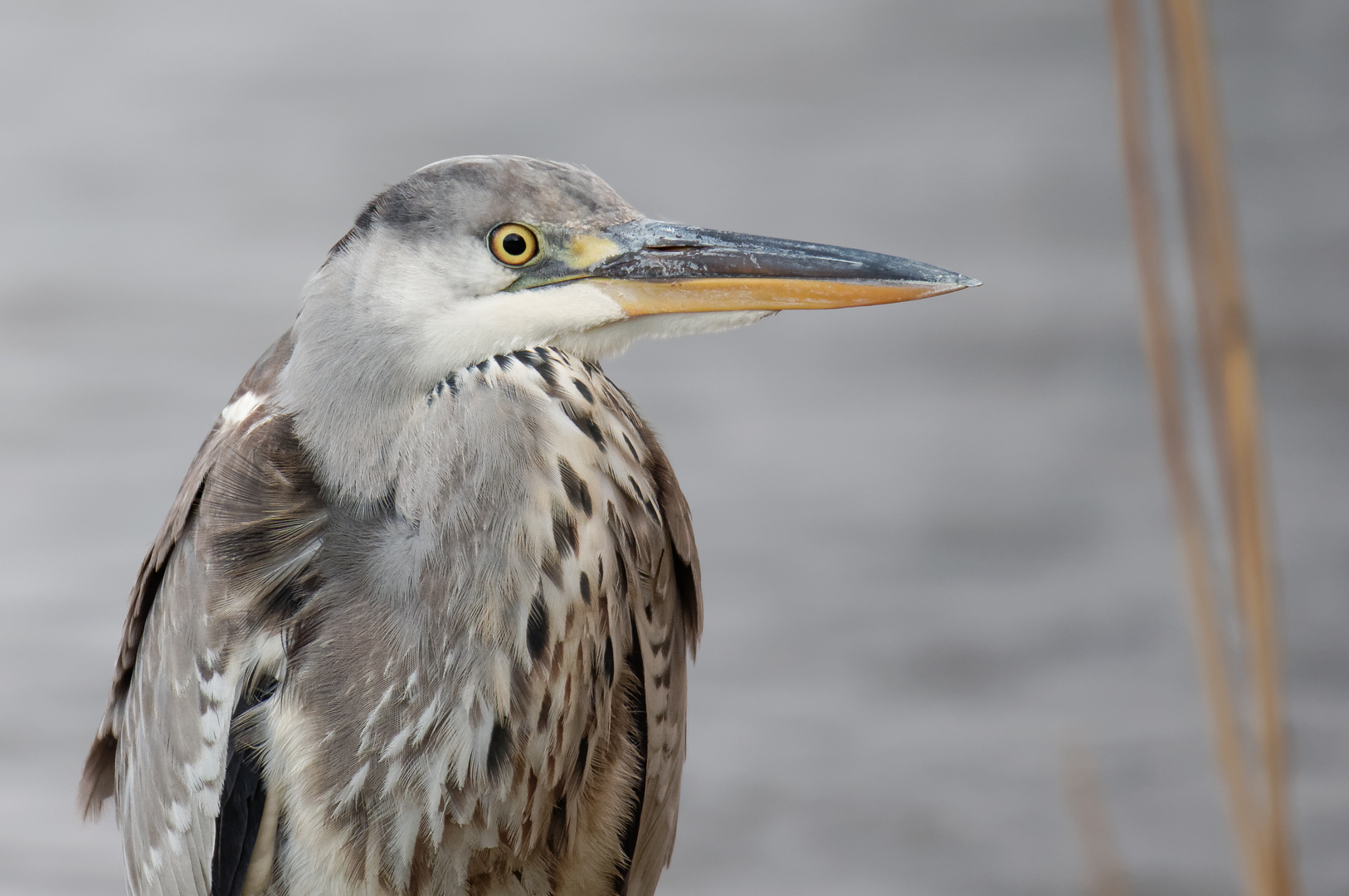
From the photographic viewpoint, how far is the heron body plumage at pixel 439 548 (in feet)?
4.91

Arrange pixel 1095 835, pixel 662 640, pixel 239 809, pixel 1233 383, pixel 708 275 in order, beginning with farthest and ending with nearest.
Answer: pixel 662 640 → pixel 239 809 → pixel 708 275 → pixel 1095 835 → pixel 1233 383

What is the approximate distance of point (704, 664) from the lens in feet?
12.3

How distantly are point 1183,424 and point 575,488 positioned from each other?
71cm

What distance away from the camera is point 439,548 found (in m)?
1.52

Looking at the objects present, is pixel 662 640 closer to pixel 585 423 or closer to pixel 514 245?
pixel 585 423

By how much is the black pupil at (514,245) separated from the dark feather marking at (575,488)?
0.74 feet

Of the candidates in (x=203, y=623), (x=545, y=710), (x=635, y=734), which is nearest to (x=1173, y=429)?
(x=545, y=710)

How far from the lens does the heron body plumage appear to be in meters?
1.50

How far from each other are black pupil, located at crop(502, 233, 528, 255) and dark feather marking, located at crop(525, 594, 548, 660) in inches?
14.4

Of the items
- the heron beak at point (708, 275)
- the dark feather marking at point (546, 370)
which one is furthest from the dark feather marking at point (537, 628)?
the heron beak at point (708, 275)

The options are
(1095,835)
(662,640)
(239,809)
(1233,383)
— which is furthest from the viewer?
(662,640)

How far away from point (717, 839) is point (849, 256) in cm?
208

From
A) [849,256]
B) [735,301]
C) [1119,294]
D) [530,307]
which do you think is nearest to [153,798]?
[530,307]

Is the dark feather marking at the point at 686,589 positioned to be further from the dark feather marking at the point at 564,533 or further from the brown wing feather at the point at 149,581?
the brown wing feather at the point at 149,581
